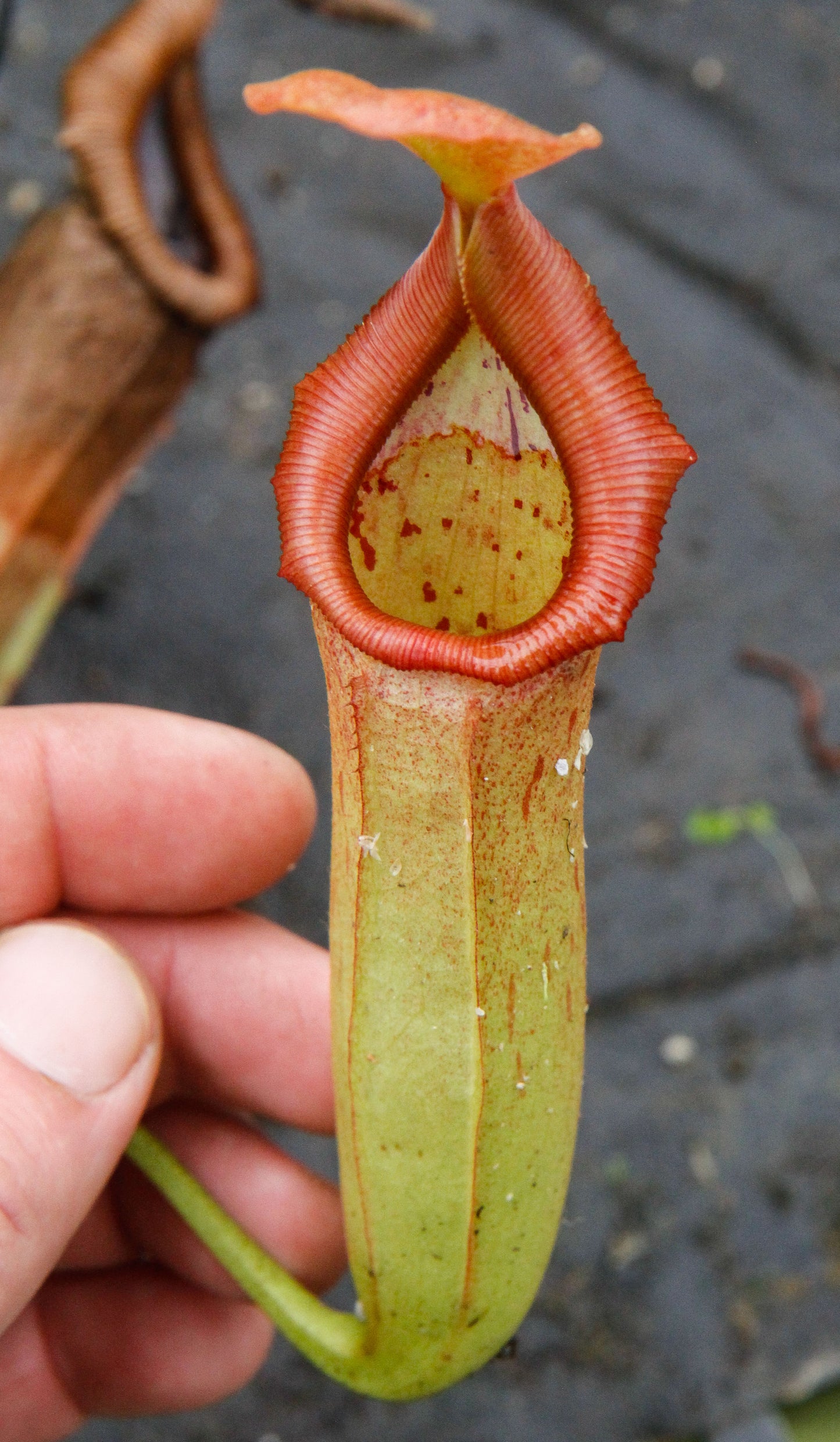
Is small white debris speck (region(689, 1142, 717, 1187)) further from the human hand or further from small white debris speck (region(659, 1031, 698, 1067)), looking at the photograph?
the human hand

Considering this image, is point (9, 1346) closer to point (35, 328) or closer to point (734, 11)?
point (35, 328)

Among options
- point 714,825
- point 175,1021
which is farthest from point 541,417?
point 714,825

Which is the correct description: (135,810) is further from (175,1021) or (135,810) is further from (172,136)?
(172,136)

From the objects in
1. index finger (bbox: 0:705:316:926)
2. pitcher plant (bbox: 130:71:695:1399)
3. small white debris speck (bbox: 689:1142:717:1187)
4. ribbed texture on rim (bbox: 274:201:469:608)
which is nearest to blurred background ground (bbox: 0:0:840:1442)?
small white debris speck (bbox: 689:1142:717:1187)

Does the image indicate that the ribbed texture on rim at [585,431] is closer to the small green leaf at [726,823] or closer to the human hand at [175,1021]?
the human hand at [175,1021]

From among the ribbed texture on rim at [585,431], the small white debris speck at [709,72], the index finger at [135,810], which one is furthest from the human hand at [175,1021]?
the small white debris speck at [709,72]
